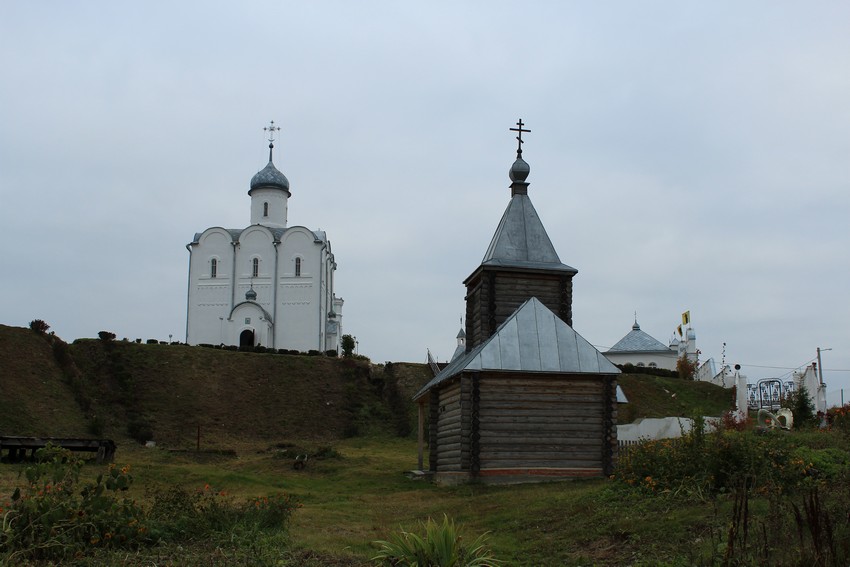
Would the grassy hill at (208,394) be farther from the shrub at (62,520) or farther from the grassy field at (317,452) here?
the shrub at (62,520)

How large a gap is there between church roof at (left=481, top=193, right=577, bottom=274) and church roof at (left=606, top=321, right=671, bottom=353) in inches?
1646

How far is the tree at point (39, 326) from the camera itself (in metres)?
38.3

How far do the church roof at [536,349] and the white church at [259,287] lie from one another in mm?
33564

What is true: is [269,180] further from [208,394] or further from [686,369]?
[686,369]

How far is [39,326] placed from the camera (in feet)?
126

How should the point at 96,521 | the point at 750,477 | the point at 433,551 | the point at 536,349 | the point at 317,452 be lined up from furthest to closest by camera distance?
the point at 317,452 < the point at 536,349 < the point at 750,477 < the point at 96,521 < the point at 433,551

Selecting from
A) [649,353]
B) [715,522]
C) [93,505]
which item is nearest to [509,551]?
[715,522]

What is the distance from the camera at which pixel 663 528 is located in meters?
9.15

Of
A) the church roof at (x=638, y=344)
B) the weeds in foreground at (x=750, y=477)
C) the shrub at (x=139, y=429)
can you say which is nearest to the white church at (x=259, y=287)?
the shrub at (x=139, y=429)

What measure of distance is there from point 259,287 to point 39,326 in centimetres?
1694

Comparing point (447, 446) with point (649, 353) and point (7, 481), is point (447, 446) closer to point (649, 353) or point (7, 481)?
point (7, 481)

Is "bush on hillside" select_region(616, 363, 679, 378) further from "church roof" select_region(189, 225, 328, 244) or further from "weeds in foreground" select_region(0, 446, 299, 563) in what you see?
"weeds in foreground" select_region(0, 446, 299, 563)

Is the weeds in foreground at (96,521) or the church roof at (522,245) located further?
the church roof at (522,245)

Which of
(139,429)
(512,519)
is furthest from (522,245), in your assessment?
(139,429)
